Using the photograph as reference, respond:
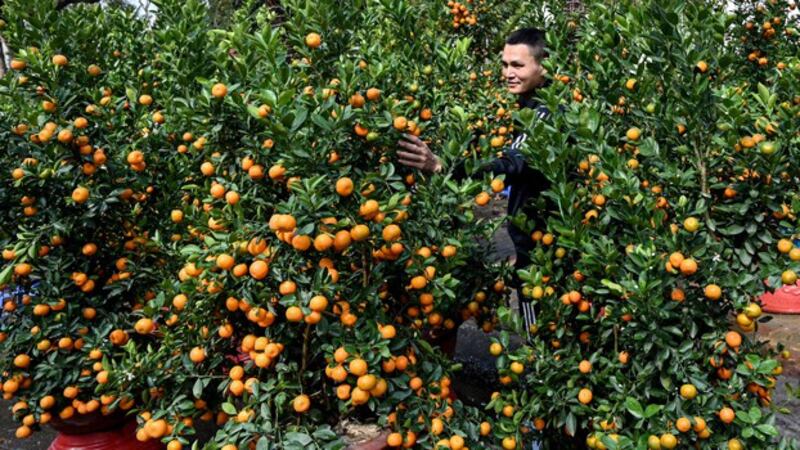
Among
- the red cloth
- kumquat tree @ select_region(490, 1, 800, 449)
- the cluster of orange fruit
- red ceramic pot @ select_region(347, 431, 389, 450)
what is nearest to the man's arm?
kumquat tree @ select_region(490, 1, 800, 449)

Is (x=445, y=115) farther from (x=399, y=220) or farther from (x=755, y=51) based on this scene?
(x=755, y=51)

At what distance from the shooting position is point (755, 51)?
15.9 feet

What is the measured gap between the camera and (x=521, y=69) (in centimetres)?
319

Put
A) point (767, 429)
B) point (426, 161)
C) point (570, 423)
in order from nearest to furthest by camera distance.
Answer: point (767, 429) < point (570, 423) < point (426, 161)

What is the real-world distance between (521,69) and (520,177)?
62 cm

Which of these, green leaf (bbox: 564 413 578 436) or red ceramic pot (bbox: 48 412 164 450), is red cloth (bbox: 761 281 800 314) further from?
red ceramic pot (bbox: 48 412 164 450)

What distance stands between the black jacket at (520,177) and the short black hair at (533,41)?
260 mm

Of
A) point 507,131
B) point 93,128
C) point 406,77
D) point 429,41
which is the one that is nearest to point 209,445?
point 93,128

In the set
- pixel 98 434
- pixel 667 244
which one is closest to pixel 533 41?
pixel 667 244

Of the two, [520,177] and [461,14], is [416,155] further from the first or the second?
[461,14]

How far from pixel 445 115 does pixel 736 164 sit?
149 cm

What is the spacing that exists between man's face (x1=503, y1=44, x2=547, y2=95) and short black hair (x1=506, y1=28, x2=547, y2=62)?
0.02 meters

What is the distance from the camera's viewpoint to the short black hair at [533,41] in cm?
313

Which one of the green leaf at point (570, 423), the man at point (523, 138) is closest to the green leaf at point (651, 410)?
the green leaf at point (570, 423)
